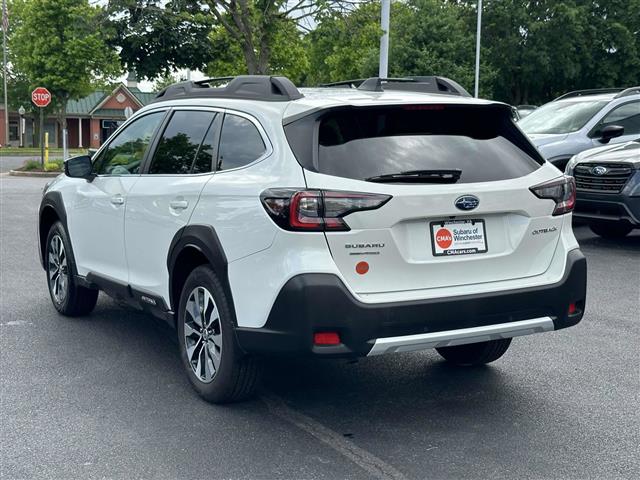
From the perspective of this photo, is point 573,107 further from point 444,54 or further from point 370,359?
point 444,54

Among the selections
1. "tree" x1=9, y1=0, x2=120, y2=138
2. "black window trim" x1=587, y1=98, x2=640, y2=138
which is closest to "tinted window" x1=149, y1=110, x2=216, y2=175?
"black window trim" x1=587, y1=98, x2=640, y2=138

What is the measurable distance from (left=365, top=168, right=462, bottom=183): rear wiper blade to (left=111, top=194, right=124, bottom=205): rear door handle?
222 cm

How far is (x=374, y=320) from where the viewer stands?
159 inches

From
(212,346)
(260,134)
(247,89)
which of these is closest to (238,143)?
(260,134)

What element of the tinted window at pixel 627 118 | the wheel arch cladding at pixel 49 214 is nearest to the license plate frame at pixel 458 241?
the wheel arch cladding at pixel 49 214

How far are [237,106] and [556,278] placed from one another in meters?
2.03

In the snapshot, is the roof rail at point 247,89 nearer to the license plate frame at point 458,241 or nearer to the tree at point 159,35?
the license plate frame at point 458,241

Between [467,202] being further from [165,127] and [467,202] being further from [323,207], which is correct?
[165,127]

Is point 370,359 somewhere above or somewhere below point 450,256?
below

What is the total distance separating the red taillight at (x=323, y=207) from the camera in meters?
4.03

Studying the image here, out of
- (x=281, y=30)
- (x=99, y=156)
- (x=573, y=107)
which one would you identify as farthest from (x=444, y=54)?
(x=99, y=156)

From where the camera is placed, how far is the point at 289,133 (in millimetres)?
4355

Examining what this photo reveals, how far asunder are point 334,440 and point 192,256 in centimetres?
138

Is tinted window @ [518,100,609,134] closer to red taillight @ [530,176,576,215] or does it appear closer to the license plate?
red taillight @ [530,176,576,215]
